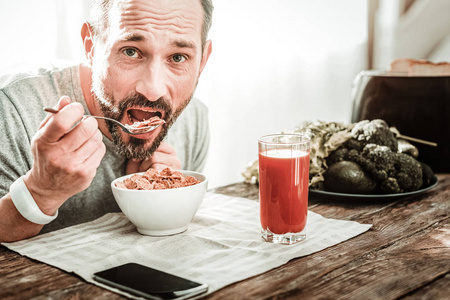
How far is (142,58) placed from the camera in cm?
138

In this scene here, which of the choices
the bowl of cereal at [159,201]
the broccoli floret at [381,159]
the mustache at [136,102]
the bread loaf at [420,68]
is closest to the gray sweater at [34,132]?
the mustache at [136,102]

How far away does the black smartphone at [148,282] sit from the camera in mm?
866

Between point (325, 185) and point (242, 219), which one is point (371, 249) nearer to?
point (242, 219)

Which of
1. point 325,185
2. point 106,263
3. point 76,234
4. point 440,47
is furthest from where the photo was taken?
point 440,47

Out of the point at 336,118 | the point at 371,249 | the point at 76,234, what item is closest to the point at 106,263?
→ the point at 76,234

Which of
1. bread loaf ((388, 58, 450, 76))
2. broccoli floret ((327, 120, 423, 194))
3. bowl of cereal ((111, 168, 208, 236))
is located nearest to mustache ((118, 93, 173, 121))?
bowl of cereal ((111, 168, 208, 236))

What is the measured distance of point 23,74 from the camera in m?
1.36

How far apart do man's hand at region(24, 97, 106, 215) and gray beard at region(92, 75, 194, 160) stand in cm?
25

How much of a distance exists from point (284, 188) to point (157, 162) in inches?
19.4

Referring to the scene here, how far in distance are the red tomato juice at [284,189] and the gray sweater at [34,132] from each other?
52 centimetres

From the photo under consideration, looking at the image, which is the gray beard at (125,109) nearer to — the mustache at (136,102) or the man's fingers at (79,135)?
the mustache at (136,102)

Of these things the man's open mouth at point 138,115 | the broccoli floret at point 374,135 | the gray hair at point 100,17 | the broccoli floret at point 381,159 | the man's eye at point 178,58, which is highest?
the gray hair at point 100,17

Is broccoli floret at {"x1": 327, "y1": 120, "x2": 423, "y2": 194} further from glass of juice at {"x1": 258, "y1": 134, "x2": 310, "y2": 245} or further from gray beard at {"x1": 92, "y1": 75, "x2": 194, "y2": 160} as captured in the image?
gray beard at {"x1": 92, "y1": 75, "x2": 194, "y2": 160}

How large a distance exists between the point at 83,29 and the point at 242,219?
2.23 feet
